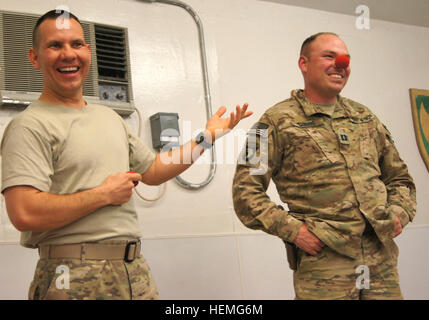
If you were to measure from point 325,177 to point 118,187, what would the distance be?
0.85m

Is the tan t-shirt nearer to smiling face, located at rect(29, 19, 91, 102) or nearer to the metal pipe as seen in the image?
smiling face, located at rect(29, 19, 91, 102)

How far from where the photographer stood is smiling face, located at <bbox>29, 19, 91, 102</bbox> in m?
1.49

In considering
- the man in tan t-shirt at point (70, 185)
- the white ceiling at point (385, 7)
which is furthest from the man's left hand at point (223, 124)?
the white ceiling at point (385, 7)

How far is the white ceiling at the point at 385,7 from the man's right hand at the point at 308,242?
1.97 metres

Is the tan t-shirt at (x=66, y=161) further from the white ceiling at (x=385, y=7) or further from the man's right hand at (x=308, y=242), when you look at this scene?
the white ceiling at (x=385, y=7)

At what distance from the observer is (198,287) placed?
2.66 meters

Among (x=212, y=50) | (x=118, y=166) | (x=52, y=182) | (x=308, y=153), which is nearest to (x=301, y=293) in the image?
(x=308, y=153)

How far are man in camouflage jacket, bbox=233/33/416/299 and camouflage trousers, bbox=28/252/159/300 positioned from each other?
64cm

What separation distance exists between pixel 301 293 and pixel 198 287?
36.1 inches

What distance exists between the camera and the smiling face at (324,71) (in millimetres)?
2076

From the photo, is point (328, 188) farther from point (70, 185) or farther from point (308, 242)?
point (70, 185)

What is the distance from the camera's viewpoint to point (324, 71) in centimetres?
209

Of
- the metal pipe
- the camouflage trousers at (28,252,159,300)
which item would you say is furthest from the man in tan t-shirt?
the metal pipe
